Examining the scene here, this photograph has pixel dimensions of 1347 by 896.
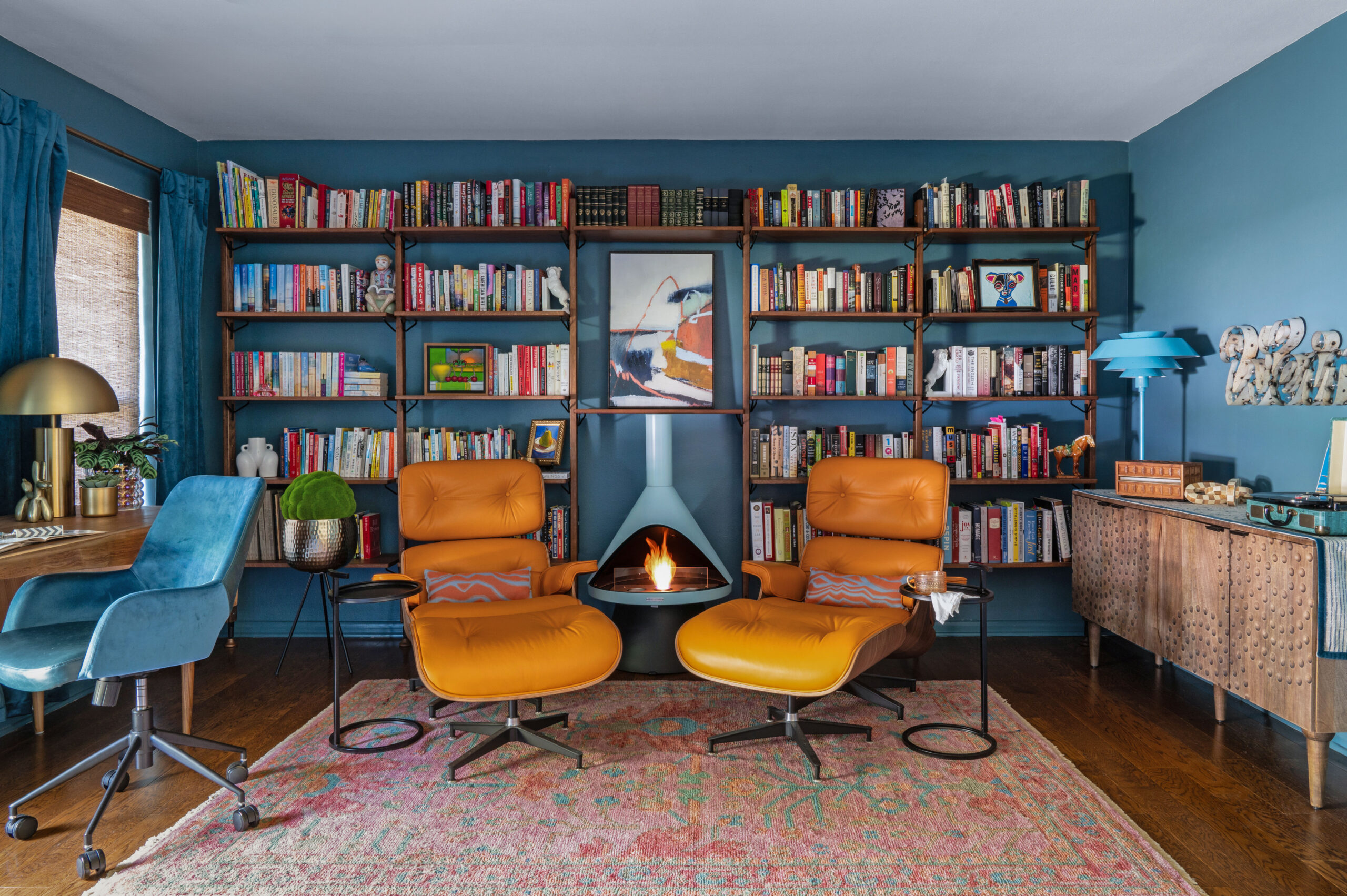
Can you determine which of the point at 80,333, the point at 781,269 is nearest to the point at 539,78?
the point at 781,269

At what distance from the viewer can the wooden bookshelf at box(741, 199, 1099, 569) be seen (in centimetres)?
388

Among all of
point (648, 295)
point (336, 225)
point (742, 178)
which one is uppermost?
point (742, 178)

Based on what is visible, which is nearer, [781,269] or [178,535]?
[178,535]

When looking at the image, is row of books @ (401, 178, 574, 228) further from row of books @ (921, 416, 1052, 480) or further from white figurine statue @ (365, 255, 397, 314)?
row of books @ (921, 416, 1052, 480)

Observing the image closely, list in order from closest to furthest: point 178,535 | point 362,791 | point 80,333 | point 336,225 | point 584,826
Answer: point 584,826 < point 362,791 < point 178,535 < point 80,333 < point 336,225

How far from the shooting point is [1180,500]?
10.6 feet

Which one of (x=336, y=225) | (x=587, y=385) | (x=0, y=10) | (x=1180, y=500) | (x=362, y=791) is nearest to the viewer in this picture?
(x=362, y=791)

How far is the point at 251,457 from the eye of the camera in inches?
153

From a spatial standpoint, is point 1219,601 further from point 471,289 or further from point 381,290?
point 381,290

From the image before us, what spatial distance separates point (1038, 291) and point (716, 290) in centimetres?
165

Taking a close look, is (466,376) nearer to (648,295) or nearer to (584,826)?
(648,295)

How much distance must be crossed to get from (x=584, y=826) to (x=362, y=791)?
725 mm

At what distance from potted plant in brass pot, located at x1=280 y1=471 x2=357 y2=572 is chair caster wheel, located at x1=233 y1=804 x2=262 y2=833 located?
129 cm

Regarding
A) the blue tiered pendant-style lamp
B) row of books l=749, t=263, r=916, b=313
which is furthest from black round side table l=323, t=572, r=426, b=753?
the blue tiered pendant-style lamp
